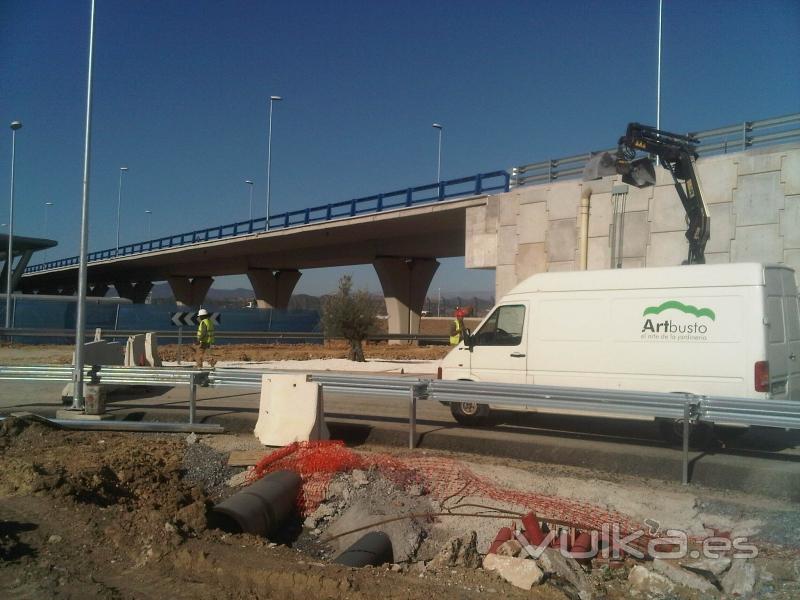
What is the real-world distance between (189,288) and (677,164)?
2442 inches

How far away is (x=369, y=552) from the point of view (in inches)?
231

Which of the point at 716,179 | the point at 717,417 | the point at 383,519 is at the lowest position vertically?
the point at 383,519

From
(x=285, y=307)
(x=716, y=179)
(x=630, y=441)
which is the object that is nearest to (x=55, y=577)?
(x=630, y=441)

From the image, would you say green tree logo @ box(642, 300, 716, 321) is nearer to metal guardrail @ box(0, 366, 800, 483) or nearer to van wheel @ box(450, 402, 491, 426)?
metal guardrail @ box(0, 366, 800, 483)

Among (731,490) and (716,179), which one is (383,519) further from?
(716,179)

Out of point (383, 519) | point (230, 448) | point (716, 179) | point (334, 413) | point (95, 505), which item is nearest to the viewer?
point (95, 505)

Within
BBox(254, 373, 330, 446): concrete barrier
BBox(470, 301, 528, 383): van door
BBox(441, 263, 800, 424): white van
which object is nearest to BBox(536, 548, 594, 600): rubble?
BBox(254, 373, 330, 446): concrete barrier

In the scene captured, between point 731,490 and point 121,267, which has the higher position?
point 121,267

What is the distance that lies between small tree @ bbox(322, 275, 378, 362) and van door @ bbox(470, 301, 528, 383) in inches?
675

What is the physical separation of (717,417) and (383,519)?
402 cm

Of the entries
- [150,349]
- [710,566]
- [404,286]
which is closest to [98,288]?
[404,286]

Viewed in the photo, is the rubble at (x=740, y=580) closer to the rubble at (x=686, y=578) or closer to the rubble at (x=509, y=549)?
the rubble at (x=686, y=578)

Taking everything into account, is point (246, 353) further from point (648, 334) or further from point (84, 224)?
point (648, 334)

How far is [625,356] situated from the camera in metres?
10.3
